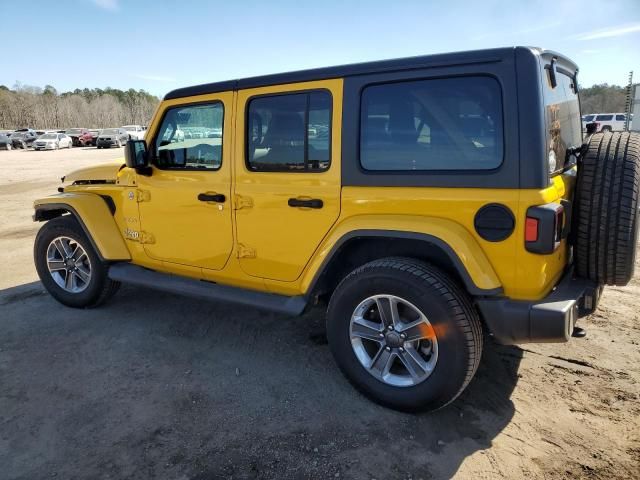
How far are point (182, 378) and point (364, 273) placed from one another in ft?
4.91

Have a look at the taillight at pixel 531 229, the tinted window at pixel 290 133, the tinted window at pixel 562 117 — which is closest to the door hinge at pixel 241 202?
the tinted window at pixel 290 133

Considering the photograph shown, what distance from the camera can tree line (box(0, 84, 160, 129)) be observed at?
7731 centimetres

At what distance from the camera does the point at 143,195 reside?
151 inches

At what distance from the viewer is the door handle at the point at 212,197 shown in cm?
336

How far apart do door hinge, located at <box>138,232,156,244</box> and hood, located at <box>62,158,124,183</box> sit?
572mm

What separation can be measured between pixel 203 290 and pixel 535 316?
7.62 ft

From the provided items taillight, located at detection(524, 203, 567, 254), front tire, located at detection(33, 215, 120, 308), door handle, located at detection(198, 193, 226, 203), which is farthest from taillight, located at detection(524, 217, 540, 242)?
front tire, located at detection(33, 215, 120, 308)

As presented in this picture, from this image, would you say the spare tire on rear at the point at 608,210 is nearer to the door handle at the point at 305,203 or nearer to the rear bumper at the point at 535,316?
the rear bumper at the point at 535,316

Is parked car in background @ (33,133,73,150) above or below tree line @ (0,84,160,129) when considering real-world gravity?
below

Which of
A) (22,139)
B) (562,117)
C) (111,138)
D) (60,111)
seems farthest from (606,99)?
(60,111)

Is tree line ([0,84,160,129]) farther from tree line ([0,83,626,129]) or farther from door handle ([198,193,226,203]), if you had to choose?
door handle ([198,193,226,203])

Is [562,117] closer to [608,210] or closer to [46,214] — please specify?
[608,210]

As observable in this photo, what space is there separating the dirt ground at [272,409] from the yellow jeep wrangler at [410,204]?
0.35 meters

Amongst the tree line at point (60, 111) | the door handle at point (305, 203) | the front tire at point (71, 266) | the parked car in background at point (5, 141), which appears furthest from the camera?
the tree line at point (60, 111)
